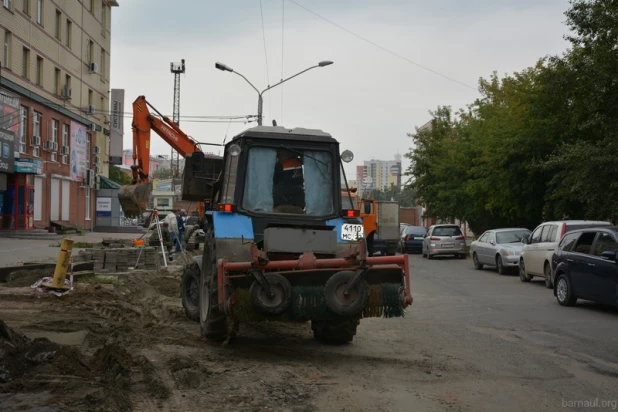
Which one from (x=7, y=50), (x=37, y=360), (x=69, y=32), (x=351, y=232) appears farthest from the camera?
(x=69, y=32)

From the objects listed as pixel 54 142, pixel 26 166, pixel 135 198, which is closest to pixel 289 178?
pixel 135 198

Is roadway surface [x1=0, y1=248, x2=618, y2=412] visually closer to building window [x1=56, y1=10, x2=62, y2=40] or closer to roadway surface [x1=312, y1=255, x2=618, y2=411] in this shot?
roadway surface [x1=312, y1=255, x2=618, y2=411]

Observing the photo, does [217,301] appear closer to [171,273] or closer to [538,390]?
[538,390]

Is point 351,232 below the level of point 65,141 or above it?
below

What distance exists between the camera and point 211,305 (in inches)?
359

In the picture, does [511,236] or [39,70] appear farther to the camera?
[39,70]

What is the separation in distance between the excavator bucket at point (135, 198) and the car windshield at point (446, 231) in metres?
20.8

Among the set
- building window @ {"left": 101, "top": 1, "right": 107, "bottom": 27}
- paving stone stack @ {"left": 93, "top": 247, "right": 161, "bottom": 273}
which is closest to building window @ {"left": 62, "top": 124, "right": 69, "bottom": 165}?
building window @ {"left": 101, "top": 1, "right": 107, "bottom": 27}

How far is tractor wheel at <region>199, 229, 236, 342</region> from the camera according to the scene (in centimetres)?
906

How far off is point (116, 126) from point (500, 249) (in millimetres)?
36078

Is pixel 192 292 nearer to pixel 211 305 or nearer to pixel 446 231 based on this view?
pixel 211 305

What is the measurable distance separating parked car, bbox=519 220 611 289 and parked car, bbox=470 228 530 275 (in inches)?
102

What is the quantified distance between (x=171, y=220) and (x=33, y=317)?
1316cm

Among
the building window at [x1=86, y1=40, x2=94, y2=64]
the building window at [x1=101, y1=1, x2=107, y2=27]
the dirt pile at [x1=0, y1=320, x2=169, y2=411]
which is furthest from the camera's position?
the building window at [x1=101, y1=1, x2=107, y2=27]
